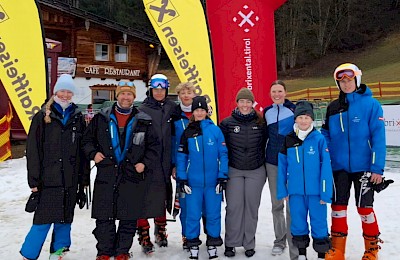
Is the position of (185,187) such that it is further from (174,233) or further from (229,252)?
(174,233)

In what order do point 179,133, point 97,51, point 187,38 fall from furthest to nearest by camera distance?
point 97,51 < point 187,38 < point 179,133

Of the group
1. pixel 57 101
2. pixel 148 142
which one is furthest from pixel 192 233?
pixel 57 101

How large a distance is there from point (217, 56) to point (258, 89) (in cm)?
86

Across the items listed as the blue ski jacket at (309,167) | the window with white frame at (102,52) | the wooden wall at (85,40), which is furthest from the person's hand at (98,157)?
the window with white frame at (102,52)

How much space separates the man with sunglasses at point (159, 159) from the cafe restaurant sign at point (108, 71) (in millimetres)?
16279

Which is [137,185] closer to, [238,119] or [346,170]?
[238,119]

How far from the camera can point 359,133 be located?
11.2 feet

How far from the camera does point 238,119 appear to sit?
374 cm

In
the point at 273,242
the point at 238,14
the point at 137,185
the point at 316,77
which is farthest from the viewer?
the point at 316,77

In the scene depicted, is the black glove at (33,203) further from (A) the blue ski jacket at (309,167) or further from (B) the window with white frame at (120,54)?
(B) the window with white frame at (120,54)

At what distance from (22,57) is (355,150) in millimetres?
5040

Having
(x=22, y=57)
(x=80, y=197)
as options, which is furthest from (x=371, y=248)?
(x=22, y=57)

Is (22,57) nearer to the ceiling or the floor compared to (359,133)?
nearer to the ceiling

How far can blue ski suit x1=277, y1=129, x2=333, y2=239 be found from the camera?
3309mm
